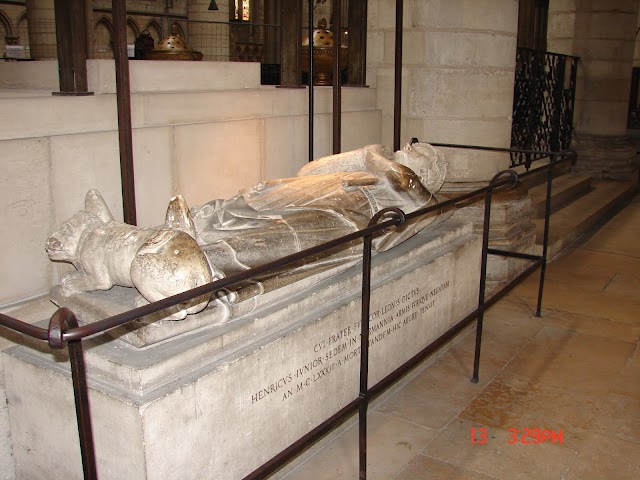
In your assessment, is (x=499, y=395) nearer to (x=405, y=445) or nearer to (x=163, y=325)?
(x=405, y=445)

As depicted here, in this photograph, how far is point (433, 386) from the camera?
144 inches

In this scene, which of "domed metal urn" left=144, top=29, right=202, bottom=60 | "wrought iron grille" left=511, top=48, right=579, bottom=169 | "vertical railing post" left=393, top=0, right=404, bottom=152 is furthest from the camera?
"wrought iron grille" left=511, top=48, right=579, bottom=169

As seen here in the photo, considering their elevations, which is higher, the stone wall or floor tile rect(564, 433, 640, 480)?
the stone wall

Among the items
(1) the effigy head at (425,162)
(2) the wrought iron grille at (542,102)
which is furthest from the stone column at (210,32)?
(1) the effigy head at (425,162)

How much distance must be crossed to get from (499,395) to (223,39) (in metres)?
15.4

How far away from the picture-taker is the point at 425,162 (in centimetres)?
379

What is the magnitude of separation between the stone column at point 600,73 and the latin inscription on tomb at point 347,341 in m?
6.57

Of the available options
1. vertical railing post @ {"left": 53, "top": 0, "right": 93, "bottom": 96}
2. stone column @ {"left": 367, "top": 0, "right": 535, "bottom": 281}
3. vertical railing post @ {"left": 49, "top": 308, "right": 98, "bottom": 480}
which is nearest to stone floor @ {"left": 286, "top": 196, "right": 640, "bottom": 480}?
stone column @ {"left": 367, "top": 0, "right": 535, "bottom": 281}

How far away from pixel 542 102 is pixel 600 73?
1.67m

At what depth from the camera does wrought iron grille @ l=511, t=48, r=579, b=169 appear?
7.37 m

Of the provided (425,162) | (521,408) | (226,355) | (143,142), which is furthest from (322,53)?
(226,355)

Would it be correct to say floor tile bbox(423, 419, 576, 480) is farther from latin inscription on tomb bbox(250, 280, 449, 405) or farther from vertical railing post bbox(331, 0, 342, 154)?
vertical railing post bbox(331, 0, 342, 154)
